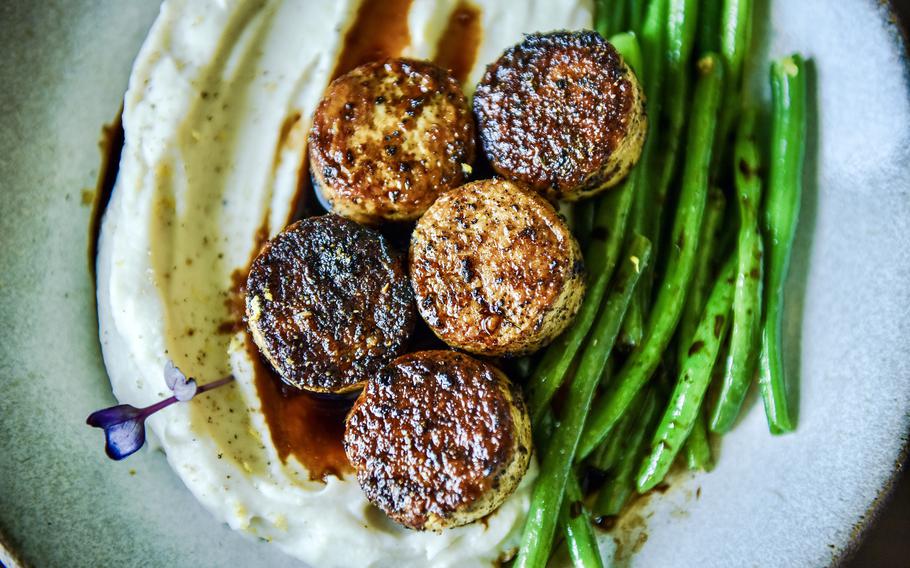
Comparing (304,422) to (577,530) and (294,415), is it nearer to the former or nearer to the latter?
(294,415)

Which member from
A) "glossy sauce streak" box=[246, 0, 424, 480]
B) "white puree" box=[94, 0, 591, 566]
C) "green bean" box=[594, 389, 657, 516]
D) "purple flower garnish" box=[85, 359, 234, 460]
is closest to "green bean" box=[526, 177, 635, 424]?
"white puree" box=[94, 0, 591, 566]

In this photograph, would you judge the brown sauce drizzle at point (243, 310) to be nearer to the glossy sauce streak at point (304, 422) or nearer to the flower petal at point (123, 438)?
the glossy sauce streak at point (304, 422)

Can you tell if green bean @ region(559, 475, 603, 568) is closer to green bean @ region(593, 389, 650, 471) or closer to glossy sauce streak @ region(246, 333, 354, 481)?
green bean @ region(593, 389, 650, 471)

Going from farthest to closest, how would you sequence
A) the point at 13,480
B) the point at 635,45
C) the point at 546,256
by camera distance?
the point at 635,45 < the point at 13,480 < the point at 546,256

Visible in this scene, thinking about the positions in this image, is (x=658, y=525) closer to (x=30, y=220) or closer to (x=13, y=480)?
(x=13, y=480)

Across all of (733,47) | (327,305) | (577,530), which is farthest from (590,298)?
(733,47)

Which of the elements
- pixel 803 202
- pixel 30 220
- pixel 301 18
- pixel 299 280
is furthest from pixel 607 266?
pixel 30 220

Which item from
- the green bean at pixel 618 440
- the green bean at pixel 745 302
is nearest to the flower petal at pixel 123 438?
the green bean at pixel 618 440
